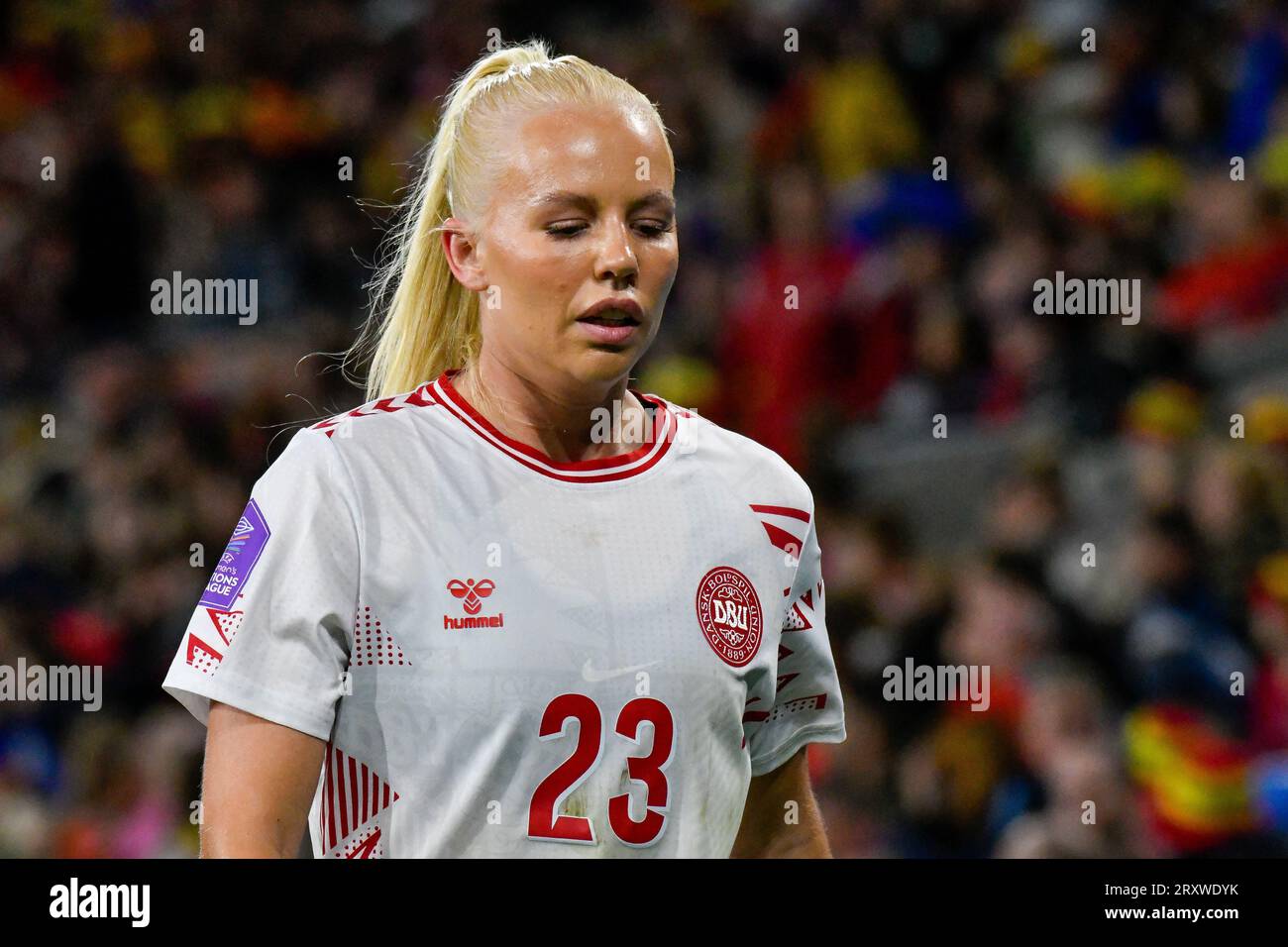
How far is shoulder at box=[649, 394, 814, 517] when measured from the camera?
85.9 inches

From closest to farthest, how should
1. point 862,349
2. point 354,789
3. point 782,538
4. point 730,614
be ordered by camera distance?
1. point 354,789
2. point 730,614
3. point 782,538
4. point 862,349

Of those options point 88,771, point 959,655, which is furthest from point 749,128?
point 88,771

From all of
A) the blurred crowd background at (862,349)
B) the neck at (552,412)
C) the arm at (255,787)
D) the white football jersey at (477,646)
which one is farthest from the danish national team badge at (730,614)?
the blurred crowd background at (862,349)

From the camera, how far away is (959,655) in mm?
4387

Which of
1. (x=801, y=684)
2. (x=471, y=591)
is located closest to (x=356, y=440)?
(x=471, y=591)

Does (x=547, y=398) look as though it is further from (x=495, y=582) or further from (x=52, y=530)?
(x=52, y=530)

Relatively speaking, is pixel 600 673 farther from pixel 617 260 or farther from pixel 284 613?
pixel 617 260

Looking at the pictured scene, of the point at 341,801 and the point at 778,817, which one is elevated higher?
the point at 341,801

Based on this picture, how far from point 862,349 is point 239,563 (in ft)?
11.8

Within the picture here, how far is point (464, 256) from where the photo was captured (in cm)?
213

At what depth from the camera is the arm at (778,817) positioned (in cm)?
224

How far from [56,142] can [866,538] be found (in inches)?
140

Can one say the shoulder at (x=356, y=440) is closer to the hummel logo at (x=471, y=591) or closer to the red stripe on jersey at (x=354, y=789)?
the hummel logo at (x=471, y=591)

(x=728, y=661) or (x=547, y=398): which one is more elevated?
(x=547, y=398)
